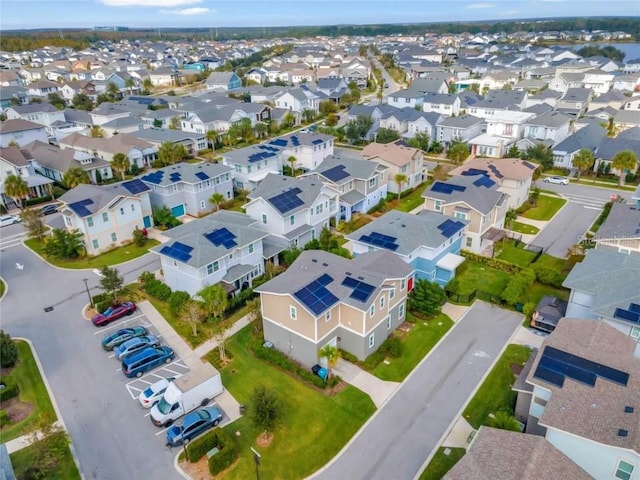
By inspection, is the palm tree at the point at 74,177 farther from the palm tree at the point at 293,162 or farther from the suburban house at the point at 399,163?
the suburban house at the point at 399,163

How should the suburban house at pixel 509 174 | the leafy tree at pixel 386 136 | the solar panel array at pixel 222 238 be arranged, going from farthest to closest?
the leafy tree at pixel 386 136
the suburban house at pixel 509 174
the solar panel array at pixel 222 238

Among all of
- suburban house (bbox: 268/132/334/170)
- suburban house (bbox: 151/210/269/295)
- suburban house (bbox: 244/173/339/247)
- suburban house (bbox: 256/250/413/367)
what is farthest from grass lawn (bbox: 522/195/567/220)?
suburban house (bbox: 151/210/269/295)

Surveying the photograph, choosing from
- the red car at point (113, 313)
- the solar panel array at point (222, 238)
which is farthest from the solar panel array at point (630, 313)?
the red car at point (113, 313)

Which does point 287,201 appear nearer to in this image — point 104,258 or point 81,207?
point 104,258

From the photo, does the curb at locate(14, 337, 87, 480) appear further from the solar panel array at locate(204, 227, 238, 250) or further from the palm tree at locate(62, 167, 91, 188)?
the palm tree at locate(62, 167, 91, 188)

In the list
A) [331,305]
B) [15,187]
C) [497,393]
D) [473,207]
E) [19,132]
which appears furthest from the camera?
[19,132]

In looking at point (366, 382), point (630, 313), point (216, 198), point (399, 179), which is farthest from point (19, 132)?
point (630, 313)
